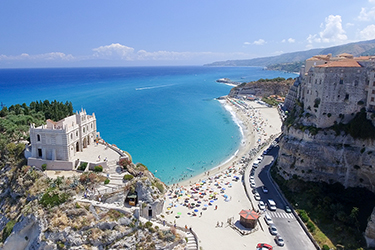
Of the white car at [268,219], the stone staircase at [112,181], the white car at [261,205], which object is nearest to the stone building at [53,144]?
the stone staircase at [112,181]

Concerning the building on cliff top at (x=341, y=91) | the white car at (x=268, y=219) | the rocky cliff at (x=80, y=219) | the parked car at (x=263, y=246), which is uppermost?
the building on cliff top at (x=341, y=91)

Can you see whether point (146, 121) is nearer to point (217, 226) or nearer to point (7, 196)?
point (7, 196)

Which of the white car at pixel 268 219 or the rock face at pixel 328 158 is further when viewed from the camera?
the rock face at pixel 328 158

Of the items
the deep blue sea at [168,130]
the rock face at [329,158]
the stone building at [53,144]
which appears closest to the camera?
the rock face at [329,158]

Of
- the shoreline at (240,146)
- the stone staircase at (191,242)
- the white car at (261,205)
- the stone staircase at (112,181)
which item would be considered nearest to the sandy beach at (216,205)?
the shoreline at (240,146)

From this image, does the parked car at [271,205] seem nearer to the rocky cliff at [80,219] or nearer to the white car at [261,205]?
the white car at [261,205]

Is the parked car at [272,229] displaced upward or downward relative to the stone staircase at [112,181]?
downward

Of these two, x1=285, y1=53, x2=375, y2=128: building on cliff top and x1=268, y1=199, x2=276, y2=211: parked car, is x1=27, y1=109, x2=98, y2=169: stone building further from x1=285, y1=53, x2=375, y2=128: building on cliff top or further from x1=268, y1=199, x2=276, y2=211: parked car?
x1=285, y1=53, x2=375, y2=128: building on cliff top

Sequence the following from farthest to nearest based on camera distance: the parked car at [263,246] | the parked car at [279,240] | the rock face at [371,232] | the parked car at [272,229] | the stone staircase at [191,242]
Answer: the parked car at [272,229]
the parked car at [279,240]
the stone staircase at [191,242]
the rock face at [371,232]
the parked car at [263,246]

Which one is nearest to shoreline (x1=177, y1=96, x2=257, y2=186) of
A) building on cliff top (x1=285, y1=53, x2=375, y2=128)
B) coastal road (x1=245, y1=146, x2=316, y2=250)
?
coastal road (x1=245, y1=146, x2=316, y2=250)
